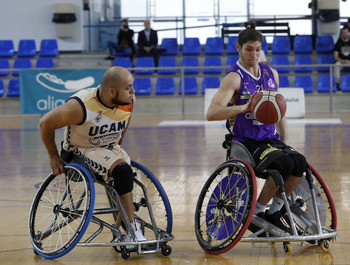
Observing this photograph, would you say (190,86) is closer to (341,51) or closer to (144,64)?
(144,64)

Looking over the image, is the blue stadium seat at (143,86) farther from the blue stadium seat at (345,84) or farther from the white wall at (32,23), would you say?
the blue stadium seat at (345,84)

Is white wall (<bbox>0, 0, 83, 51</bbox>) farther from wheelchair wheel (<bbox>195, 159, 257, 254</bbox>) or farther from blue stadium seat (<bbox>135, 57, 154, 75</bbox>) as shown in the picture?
wheelchair wheel (<bbox>195, 159, 257, 254</bbox>)

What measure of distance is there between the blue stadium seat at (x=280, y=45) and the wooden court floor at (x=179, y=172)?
3.42m

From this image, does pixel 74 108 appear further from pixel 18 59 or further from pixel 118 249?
pixel 18 59

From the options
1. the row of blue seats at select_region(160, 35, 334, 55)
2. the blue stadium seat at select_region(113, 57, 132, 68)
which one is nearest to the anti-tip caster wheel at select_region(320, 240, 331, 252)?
the blue stadium seat at select_region(113, 57, 132, 68)

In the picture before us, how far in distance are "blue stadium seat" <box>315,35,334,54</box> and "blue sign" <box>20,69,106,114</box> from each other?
6.27m

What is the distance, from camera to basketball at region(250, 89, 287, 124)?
3.62m

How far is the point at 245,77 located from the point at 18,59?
14.8m

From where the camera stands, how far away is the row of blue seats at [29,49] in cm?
1816

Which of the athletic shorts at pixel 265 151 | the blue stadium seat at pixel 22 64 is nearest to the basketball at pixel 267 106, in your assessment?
the athletic shorts at pixel 265 151

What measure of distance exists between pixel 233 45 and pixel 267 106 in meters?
14.2

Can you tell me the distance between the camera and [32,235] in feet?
12.7

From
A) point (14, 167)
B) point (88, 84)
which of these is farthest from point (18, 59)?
point (14, 167)

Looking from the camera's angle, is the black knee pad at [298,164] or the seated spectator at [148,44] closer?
the black knee pad at [298,164]
